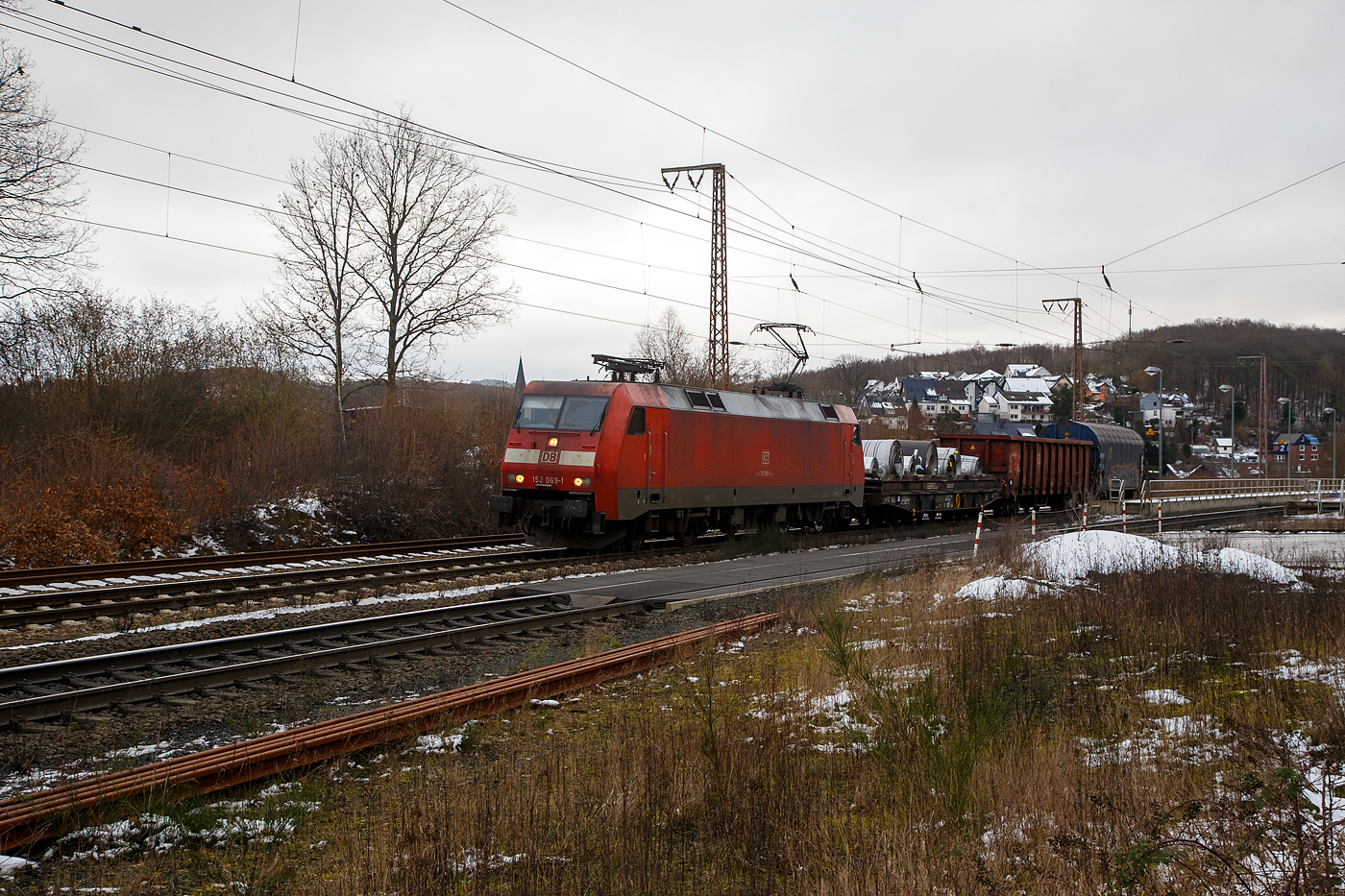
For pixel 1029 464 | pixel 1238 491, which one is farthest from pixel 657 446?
pixel 1238 491

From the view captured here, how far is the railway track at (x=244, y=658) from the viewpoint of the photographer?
22.7 feet

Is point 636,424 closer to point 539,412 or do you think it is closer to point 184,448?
point 539,412

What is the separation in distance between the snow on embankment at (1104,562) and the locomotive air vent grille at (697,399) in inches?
259

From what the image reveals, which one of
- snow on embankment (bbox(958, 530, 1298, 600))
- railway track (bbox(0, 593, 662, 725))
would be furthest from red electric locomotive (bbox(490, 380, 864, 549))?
snow on embankment (bbox(958, 530, 1298, 600))

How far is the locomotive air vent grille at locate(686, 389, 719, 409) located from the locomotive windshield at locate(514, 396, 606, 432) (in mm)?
2159

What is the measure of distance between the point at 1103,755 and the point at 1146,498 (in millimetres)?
36258

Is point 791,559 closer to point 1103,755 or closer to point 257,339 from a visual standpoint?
point 1103,755

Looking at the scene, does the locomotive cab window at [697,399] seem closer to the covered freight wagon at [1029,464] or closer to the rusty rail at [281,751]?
the rusty rail at [281,751]

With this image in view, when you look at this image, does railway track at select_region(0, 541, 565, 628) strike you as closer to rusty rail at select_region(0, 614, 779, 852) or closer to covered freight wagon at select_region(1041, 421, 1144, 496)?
rusty rail at select_region(0, 614, 779, 852)

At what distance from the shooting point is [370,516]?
21281 millimetres

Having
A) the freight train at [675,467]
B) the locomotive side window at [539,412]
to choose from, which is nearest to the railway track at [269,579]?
the freight train at [675,467]

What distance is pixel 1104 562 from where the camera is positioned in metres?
14.3

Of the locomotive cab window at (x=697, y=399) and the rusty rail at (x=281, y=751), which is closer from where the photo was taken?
the rusty rail at (x=281, y=751)

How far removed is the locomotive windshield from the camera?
16719 mm
